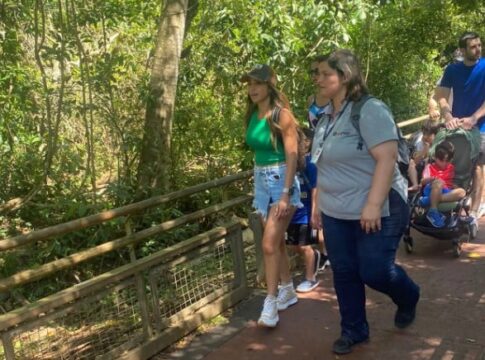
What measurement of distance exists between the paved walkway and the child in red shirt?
0.69m

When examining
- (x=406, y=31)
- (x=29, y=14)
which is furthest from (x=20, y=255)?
(x=406, y=31)

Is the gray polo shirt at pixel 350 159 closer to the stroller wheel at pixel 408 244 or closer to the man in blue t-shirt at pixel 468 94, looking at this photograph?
the stroller wheel at pixel 408 244

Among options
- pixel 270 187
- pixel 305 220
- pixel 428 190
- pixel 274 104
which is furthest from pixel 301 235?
pixel 428 190

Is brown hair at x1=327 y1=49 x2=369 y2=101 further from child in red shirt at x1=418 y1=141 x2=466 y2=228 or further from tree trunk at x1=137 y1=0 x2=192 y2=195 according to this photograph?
tree trunk at x1=137 y1=0 x2=192 y2=195

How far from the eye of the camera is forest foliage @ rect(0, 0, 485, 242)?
5941 millimetres

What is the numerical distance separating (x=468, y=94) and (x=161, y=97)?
10.7 feet

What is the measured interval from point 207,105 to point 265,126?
3831 millimetres

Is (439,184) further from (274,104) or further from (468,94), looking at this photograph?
(274,104)

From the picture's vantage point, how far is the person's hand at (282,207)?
13.2 feet

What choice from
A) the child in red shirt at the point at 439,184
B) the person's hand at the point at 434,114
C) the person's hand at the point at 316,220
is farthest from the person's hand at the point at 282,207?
the person's hand at the point at 434,114

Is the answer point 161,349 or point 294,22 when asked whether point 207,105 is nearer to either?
point 294,22

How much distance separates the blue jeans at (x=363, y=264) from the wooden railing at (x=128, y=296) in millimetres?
1156

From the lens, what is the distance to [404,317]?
3904mm

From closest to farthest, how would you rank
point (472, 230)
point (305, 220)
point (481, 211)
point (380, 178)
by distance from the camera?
point (380, 178)
point (305, 220)
point (472, 230)
point (481, 211)
